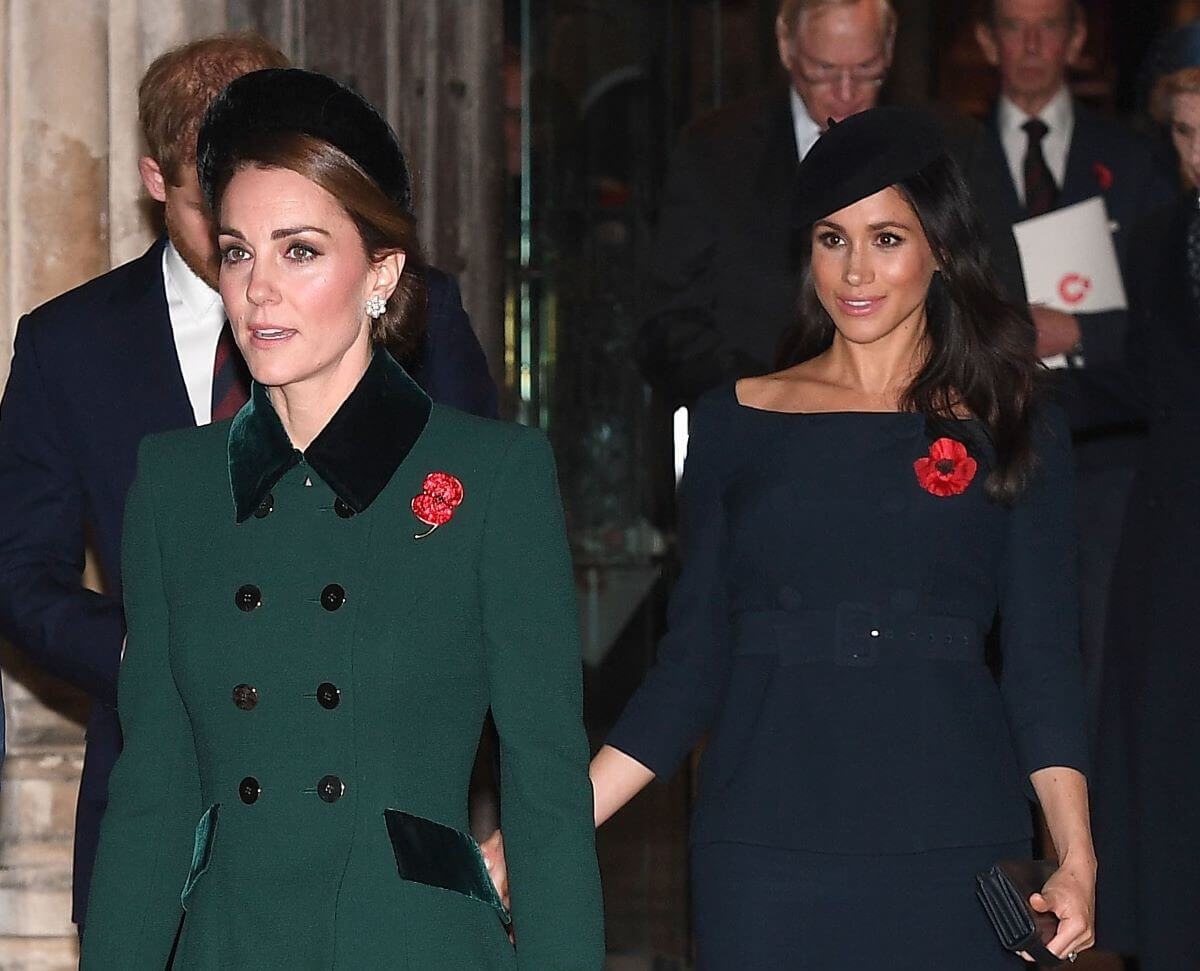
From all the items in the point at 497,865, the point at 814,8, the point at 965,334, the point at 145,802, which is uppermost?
the point at 814,8

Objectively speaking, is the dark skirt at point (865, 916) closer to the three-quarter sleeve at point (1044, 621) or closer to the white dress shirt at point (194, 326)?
the three-quarter sleeve at point (1044, 621)

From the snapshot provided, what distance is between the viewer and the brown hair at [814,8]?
5785mm

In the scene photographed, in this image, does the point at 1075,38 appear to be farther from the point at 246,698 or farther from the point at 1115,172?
the point at 246,698

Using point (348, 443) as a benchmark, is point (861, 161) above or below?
above

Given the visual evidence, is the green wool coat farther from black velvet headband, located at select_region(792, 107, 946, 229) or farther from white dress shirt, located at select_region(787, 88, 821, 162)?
white dress shirt, located at select_region(787, 88, 821, 162)

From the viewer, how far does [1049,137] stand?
279 inches

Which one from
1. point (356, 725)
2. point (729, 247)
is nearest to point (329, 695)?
point (356, 725)

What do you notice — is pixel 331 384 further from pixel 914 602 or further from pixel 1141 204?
pixel 1141 204

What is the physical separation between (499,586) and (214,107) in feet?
2.38

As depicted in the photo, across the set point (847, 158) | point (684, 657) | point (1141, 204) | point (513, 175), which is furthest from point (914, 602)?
point (513, 175)

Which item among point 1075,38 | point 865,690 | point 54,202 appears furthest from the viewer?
point 1075,38

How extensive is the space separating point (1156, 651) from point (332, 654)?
313 cm

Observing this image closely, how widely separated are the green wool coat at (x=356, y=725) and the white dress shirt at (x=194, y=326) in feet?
3.34

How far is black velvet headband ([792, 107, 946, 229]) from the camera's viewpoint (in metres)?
4.13
